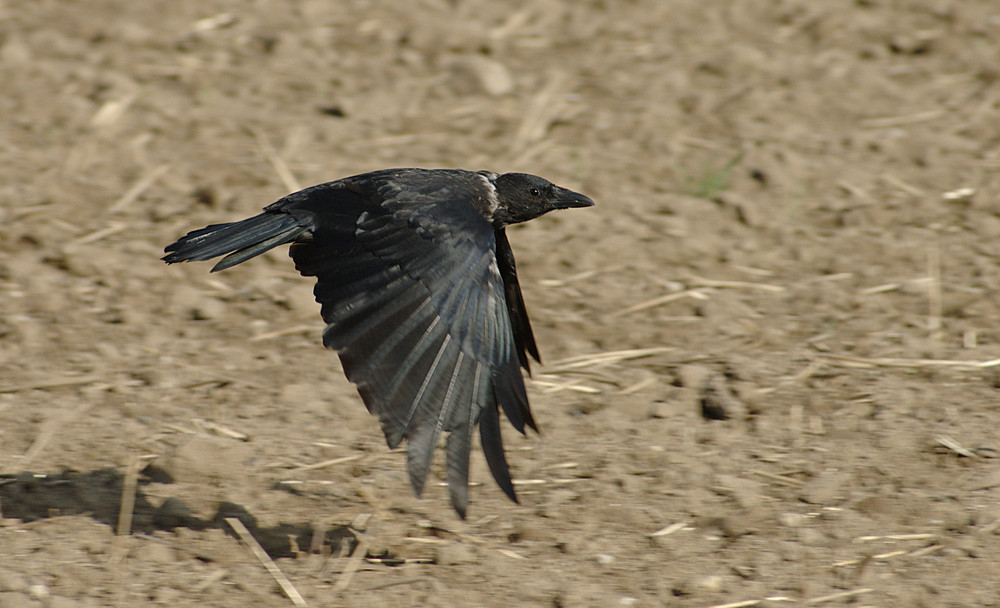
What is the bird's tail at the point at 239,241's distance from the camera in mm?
4009

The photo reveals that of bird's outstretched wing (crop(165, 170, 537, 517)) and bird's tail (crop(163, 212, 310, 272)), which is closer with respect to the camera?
bird's outstretched wing (crop(165, 170, 537, 517))

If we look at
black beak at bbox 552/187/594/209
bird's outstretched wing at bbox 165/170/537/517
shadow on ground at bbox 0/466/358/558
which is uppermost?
black beak at bbox 552/187/594/209

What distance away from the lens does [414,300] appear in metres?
3.54

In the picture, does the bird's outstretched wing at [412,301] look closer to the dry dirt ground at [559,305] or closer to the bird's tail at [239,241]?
the bird's tail at [239,241]

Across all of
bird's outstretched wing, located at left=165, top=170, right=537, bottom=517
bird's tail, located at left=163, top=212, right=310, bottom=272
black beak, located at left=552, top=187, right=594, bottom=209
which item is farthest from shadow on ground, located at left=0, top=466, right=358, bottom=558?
black beak, located at left=552, top=187, right=594, bottom=209

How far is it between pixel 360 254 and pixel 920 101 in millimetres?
4412

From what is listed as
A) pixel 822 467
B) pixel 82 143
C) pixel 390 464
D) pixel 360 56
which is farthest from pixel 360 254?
pixel 360 56

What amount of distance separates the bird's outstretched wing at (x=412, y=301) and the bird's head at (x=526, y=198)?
51 cm

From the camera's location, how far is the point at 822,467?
4.09m

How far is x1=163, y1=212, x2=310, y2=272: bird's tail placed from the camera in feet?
13.2

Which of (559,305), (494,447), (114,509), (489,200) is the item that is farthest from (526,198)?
(114,509)

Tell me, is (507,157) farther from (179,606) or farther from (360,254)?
(179,606)

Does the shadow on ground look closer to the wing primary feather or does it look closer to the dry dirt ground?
the dry dirt ground

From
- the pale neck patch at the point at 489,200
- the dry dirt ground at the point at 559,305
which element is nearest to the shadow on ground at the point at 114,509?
the dry dirt ground at the point at 559,305
